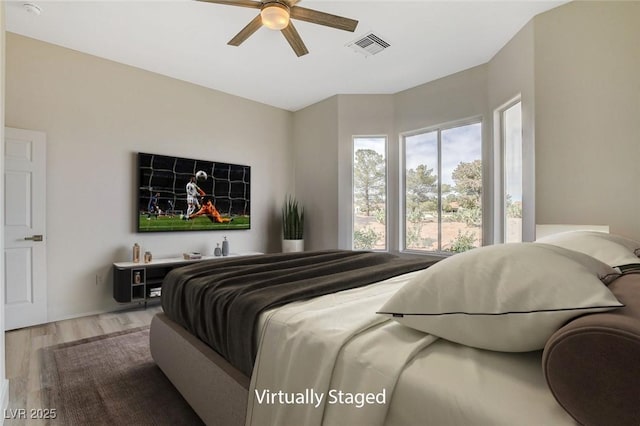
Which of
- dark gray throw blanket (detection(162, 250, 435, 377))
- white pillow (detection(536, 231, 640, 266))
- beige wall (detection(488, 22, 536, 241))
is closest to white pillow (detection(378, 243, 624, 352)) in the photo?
dark gray throw blanket (detection(162, 250, 435, 377))

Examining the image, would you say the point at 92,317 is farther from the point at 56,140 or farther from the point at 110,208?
the point at 56,140

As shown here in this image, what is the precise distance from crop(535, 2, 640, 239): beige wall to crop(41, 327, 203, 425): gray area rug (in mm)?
3194

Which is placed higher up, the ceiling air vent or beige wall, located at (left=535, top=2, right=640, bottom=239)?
the ceiling air vent

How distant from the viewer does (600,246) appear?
157 centimetres

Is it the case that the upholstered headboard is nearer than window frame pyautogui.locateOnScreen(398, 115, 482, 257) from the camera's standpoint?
Yes

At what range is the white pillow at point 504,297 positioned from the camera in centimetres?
67

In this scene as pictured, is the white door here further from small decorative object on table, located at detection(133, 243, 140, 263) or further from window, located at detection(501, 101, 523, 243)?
window, located at detection(501, 101, 523, 243)

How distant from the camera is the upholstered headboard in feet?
1.70

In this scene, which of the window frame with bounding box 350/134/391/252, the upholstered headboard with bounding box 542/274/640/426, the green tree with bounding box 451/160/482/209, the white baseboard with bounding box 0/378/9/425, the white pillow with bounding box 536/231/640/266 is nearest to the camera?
the upholstered headboard with bounding box 542/274/640/426

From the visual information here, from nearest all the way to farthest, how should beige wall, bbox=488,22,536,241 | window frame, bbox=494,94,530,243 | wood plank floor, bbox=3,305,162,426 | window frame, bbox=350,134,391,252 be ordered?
wood plank floor, bbox=3,305,162,426 → beige wall, bbox=488,22,536,241 → window frame, bbox=494,94,530,243 → window frame, bbox=350,134,391,252

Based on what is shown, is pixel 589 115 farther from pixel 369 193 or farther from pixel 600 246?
pixel 369 193

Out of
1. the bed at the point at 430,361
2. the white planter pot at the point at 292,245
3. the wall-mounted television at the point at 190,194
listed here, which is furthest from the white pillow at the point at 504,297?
the white planter pot at the point at 292,245

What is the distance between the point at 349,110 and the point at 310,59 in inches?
49.0

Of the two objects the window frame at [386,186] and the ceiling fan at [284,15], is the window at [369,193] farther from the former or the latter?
the ceiling fan at [284,15]
